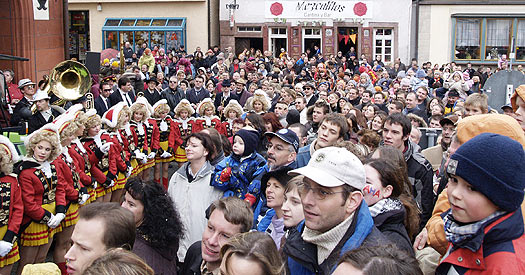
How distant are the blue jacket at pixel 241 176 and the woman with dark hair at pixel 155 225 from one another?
3.42 feet

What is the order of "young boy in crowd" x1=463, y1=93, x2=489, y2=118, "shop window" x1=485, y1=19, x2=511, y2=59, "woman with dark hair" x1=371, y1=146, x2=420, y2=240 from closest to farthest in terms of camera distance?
"woman with dark hair" x1=371, y1=146, x2=420, y2=240, "young boy in crowd" x1=463, y1=93, x2=489, y2=118, "shop window" x1=485, y1=19, x2=511, y2=59

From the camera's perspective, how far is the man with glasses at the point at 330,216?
2.91 m

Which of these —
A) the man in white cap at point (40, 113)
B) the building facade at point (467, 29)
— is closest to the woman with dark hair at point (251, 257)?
the man in white cap at point (40, 113)

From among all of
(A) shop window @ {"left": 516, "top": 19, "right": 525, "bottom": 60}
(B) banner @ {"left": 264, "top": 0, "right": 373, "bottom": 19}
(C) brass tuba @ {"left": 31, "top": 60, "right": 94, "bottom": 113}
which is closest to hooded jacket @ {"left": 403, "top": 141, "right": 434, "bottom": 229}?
(C) brass tuba @ {"left": 31, "top": 60, "right": 94, "bottom": 113}

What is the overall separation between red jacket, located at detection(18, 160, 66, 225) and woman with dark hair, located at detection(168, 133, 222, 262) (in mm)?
1460

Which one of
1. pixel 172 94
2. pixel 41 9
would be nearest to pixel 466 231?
pixel 172 94

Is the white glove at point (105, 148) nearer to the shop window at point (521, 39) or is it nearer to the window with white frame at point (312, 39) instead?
the window with white frame at point (312, 39)

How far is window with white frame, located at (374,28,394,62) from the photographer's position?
93.8 feet

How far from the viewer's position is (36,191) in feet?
19.4

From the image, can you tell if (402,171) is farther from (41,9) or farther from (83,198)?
(41,9)

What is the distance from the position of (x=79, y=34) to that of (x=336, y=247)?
105 ft

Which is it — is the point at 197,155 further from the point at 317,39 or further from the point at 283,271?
the point at 317,39

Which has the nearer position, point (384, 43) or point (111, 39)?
point (384, 43)

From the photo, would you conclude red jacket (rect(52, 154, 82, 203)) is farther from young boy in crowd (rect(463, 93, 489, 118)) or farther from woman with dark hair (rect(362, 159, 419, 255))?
young boy in crowd (rect(463, 93, 489, 118))
